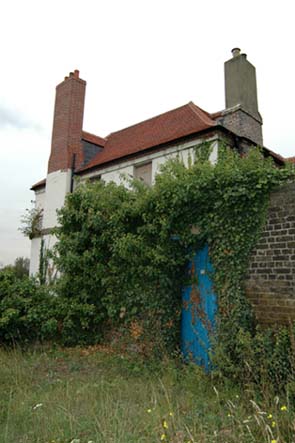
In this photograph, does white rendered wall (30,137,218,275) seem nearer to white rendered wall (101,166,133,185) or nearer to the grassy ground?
white rendered wall (101,166,133,185)

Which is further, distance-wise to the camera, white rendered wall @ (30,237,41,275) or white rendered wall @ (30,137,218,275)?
white rendered wall @ (30,237,41,275)

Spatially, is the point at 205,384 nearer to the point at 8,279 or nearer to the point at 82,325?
the point at 82,325

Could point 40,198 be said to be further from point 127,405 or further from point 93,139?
point 127,405

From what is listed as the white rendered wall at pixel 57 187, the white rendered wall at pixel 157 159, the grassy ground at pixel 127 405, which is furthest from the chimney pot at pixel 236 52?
the grassy ground at pixel 127 405

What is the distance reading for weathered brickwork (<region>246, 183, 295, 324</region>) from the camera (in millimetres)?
4770

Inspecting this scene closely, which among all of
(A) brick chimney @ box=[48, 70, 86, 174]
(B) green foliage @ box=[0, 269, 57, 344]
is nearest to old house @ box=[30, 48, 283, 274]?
(A) brick chimney @ box=[48, 70, 86, 174]

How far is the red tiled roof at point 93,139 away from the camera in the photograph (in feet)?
52.0

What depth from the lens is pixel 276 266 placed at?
4.95 meters

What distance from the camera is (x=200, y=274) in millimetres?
6230

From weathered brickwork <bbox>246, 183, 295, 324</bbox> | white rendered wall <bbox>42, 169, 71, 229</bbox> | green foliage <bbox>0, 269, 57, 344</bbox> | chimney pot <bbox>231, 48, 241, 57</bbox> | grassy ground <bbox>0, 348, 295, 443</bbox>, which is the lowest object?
grassy ground <bbox>0, 348, 295, 443</bbox>

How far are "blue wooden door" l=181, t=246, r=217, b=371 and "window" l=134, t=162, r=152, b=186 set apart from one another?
6.45m

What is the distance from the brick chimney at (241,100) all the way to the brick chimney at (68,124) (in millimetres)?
6941

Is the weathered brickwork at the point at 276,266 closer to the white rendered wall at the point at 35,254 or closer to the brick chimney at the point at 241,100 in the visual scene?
the brick chimney at the point at 241,100

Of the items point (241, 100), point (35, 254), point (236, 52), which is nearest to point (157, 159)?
point (241, 100)
